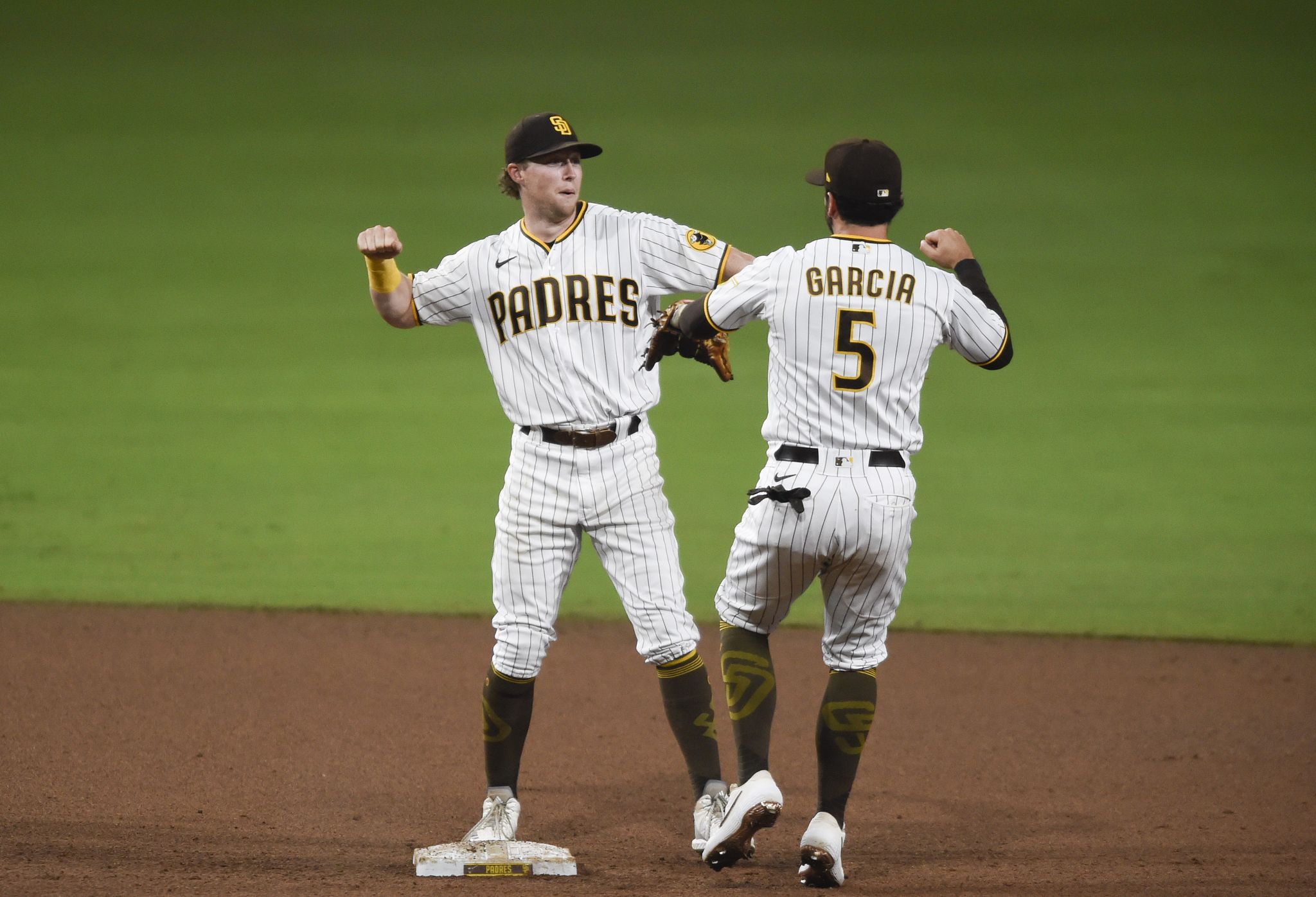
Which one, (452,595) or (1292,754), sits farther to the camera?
(452,595)

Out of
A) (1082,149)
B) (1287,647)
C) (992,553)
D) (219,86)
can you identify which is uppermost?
(219,86)

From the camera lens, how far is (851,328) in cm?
287

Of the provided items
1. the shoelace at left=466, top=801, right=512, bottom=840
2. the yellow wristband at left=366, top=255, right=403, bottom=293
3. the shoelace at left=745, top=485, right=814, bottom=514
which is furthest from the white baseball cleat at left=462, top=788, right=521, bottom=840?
the yellow wristband at left=366, top=255, right=403, bottom=293

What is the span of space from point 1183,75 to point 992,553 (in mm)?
2586

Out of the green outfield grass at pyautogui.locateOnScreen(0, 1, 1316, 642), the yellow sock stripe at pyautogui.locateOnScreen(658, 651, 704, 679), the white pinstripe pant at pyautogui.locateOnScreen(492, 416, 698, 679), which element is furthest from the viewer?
the green outfield grass at pyautogui.locateOnScreen(0, 1, 1316, 642)

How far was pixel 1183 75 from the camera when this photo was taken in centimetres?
653

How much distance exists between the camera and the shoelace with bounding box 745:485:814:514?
2895mm

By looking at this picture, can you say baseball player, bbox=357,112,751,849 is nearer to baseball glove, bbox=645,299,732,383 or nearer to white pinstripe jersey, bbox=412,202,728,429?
white pinstripe jersey, bbox=412,202,728,429

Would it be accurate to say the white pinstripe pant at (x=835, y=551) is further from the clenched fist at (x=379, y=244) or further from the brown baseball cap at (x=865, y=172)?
the clenched fist at (x=379, y=244)

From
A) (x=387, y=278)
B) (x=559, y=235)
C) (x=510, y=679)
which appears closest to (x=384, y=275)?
(x=387, y=278)

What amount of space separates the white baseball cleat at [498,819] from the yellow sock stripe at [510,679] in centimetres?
29

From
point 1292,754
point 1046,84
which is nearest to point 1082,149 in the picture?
point 1046,84

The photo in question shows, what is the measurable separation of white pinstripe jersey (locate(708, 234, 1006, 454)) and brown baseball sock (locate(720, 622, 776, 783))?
0.53 metres

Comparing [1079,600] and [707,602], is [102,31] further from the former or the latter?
[1079,600]
